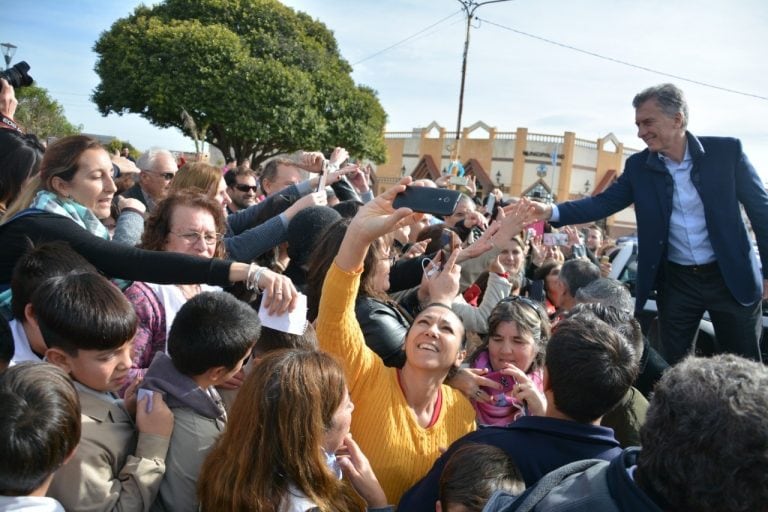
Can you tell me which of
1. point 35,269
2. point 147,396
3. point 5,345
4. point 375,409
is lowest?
point 375,409

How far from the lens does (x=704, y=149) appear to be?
151 inches

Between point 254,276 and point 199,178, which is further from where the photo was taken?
point 199,178

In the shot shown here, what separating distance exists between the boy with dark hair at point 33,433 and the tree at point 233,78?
67.8ft

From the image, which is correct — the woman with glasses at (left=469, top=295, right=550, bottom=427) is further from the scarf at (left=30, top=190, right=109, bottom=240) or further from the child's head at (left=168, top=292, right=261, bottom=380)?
the scarf at (left=30, top=190, right=109, bottom=240)

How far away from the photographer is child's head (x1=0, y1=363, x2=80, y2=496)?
5.03ft

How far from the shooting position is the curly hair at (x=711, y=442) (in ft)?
3.97

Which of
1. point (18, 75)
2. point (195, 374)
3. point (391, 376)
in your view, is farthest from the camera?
point (18, 75)

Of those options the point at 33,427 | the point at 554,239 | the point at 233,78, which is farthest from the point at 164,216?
the point at 233,78

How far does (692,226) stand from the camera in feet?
12.7

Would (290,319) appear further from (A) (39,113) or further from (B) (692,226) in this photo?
(A) (39,113)

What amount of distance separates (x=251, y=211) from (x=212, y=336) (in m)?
2.47

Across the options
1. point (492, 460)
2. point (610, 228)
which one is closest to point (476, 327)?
A: point (492, 460)

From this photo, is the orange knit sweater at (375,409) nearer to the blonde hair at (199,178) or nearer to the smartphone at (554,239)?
the blonde hair at (199,178)

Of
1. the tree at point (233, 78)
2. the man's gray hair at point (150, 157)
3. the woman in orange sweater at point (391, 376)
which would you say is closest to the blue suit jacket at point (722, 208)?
the woman in orange sweater at point (391, 376)
